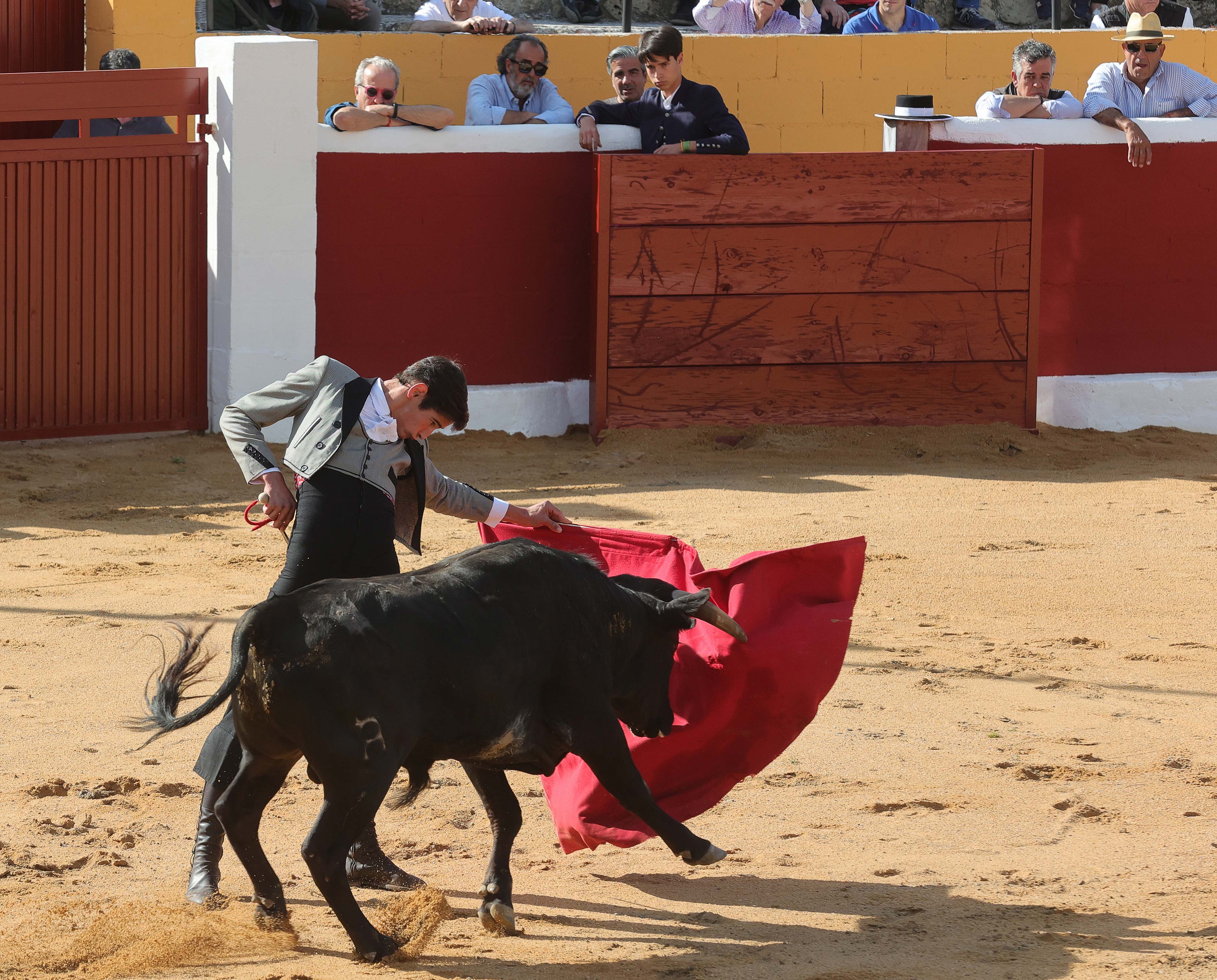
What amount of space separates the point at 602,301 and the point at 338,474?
5.26 m

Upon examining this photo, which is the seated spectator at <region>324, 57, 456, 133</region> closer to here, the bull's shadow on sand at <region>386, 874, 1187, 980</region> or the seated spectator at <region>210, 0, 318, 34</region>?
the seated spectator at <region>210, 0, 318, 34</region>

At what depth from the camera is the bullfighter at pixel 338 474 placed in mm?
3576

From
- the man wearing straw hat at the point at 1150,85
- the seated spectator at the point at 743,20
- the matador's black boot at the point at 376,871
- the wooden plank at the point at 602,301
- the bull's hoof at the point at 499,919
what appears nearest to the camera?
the bull's hoof at the point at 499,919

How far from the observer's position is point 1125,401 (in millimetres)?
9586

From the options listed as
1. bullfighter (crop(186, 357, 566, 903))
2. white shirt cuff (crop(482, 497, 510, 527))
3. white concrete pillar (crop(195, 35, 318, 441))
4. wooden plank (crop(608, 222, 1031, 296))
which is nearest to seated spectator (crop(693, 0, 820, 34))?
wooden plank (crop(608, 222, 1031, 296))

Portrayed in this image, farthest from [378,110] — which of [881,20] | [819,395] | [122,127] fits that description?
[881,20]

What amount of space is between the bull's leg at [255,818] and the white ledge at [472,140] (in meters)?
5.77

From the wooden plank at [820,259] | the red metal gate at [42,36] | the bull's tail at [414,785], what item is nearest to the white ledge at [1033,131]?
the wooden plank at [820,259]

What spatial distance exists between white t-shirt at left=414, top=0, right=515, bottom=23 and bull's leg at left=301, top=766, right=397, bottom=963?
8286 millimetres

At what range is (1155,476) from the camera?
8.44 metres

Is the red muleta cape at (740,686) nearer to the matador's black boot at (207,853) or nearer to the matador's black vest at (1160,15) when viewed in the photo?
the matador's black boot at (207,853)

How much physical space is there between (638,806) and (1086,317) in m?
6.89

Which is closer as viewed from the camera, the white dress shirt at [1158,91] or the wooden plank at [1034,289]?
the wooden plank at [1034,289]

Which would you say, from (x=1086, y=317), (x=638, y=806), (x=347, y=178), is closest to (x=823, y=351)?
(x=1086, y=317)
